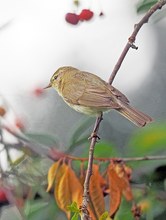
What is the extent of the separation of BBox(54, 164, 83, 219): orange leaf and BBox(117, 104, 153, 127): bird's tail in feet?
0.46

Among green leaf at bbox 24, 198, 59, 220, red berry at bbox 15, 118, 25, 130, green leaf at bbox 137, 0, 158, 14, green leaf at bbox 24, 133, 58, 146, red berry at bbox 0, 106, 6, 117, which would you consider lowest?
green leaf at bbox 24, 198, 59, 220

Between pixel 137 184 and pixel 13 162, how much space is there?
23 centimetres

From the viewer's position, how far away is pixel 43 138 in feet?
4.33

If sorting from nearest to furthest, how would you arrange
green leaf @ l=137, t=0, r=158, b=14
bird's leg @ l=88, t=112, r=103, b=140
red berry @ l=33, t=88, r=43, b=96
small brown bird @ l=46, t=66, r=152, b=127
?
bird's leg @ l=88, t=112, r=103, b=140
small brown bird @ l=46, t=66, r=152, b=127
green leaf @ l=137, t=0, r=158, b=14
red berry @ l=33, t=88, r=43, b=96

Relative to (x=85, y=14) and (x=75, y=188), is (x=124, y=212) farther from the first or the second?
(x=85, y=14)

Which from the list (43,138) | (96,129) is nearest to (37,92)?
(43,138)

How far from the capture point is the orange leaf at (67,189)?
1.16 metres

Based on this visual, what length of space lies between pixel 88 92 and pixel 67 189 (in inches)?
5.6

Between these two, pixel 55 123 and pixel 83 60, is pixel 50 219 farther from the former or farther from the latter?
pixel 83 60

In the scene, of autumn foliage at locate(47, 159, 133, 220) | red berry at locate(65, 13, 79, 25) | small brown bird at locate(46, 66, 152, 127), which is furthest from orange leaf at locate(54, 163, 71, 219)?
red berry at locate(65, 13, 79, 25)

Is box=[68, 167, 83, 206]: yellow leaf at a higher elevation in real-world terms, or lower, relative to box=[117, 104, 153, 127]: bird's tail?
lower

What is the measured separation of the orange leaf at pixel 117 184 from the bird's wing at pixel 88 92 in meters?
0.12

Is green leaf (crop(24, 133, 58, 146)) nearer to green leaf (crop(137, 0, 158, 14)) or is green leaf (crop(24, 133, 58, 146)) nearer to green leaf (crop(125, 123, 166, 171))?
green leaf (crop(125, 123, 166, 171))

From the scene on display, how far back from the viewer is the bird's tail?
1011 millimetres
